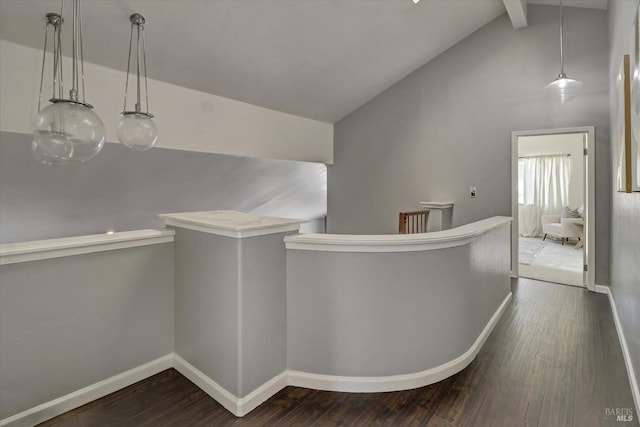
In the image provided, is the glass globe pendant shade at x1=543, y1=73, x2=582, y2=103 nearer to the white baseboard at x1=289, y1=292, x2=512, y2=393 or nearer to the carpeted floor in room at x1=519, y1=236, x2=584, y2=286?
the carpeted floor in room at x1=519, y1=236, x2=584, y2=286

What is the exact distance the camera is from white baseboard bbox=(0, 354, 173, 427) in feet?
5.51

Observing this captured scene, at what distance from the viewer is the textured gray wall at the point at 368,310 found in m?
1.95

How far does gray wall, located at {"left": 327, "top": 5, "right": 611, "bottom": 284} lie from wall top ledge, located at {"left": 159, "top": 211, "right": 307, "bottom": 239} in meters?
3.44

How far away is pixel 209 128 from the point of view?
144 inches

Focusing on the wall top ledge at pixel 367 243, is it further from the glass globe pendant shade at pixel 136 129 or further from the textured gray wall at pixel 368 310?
the glass globe pendant shade at pixel 136 129

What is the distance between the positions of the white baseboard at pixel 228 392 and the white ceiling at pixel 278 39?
2.35 metres

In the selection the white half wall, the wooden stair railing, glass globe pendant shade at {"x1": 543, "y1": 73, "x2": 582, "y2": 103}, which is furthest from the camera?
the wooden stair railing

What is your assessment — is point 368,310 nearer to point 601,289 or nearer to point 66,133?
point 66,133

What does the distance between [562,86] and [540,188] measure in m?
5.33

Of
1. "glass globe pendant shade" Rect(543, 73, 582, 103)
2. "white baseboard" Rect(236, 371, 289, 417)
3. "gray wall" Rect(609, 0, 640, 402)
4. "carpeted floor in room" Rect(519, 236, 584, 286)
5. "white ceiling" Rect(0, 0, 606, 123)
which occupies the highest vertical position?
"white ceiling" Rect(0, 0, 606, 123)

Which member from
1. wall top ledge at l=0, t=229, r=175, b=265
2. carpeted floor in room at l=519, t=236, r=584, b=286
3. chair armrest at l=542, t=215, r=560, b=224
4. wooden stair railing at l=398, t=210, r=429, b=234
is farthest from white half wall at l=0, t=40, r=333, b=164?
chair armrest at l=542, t=215, r=560, b=224

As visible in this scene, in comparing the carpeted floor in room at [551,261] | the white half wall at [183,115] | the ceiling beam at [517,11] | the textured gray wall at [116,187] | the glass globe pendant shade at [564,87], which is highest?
the ceiling beam at [517,11]

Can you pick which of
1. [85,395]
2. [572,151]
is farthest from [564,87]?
[572,151]

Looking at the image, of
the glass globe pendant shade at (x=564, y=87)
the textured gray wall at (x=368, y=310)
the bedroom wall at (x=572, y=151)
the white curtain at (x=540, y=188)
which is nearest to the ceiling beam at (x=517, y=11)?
the glass globe pendant shade at (x=564, y=87)
